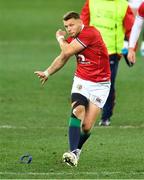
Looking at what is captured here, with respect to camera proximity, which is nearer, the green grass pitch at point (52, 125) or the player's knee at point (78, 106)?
the green grass pitch at point (52, 125)

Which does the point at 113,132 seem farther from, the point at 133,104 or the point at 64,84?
the point at 64,84

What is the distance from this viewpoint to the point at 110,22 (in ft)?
55.1

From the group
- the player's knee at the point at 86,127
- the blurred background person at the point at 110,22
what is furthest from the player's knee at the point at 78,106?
the blurred background person at the point at 110,22

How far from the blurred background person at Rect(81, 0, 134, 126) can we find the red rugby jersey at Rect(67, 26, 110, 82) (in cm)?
370

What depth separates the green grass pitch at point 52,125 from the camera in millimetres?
12121

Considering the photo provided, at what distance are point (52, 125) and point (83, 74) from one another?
3803mm

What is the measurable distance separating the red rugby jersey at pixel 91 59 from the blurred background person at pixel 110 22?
3703 mm

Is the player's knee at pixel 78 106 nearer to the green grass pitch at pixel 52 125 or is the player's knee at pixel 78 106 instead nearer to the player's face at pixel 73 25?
the green grass pitch at pixel 52 125

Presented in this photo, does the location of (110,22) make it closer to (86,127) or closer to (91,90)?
(91,90)

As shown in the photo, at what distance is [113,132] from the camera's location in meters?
15.8

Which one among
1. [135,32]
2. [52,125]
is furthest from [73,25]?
[52,125]

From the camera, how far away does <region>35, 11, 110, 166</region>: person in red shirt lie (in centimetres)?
1257

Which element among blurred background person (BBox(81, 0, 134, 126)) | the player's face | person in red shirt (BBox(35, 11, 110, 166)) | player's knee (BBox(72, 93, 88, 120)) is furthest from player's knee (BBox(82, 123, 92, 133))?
blurred background person (BBox(81, 0, 134, 126))

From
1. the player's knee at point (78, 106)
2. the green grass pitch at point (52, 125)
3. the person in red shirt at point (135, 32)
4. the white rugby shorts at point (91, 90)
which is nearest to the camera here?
the green grass pitch at point (52, 125)
